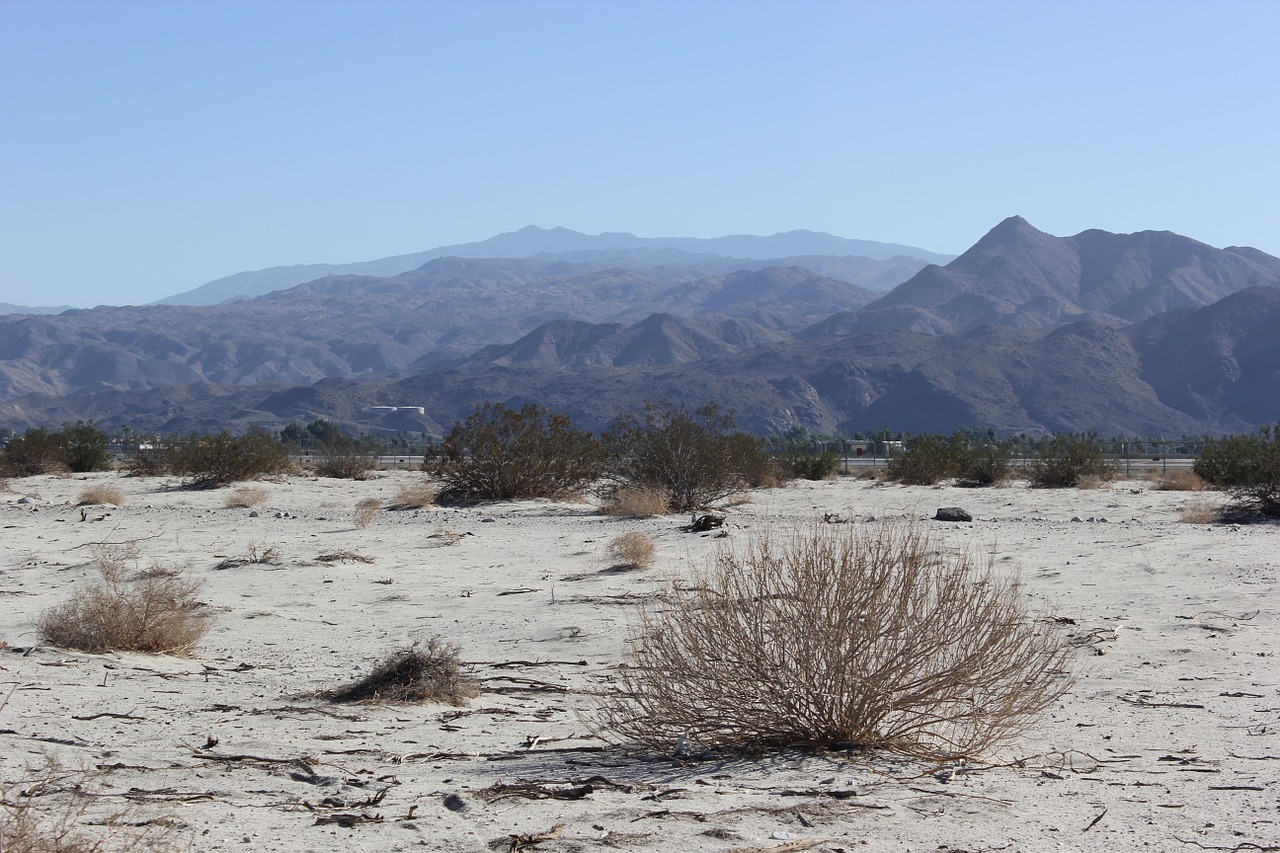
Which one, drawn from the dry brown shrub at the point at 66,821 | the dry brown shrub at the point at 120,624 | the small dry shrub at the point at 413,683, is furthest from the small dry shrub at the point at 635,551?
the dry brown shrub at the point at 66,821

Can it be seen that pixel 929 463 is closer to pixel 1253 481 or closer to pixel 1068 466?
pixel 1068 466

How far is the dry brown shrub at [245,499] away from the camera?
79.7 feet

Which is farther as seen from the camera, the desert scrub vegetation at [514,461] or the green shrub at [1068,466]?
the green shrub at [1068,466]

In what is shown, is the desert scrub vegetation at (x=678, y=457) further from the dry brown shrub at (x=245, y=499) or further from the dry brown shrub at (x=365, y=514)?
the dry brown shrub at (x=245, y=499)

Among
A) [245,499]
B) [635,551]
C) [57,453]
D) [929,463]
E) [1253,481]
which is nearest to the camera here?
[635,551]

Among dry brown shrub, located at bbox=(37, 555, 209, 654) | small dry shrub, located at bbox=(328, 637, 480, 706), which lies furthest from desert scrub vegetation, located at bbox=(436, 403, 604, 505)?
small dry shrub, located at bbox=(328, 637, 480, 706)

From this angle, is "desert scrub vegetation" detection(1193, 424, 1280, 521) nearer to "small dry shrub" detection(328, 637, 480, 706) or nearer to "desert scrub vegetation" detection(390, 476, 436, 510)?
"desert scrub vegetation" detection(390, 476, 436, 510)

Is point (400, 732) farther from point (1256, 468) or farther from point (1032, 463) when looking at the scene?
point (1032, 463)

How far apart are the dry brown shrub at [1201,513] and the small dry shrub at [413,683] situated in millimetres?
14495

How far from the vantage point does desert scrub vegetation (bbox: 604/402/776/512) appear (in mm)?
23781

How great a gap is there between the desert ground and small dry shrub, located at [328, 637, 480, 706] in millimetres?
122

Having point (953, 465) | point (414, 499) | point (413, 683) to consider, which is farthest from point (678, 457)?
point (413, 683)

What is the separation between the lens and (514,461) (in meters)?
25.7

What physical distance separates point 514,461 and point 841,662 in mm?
19991
